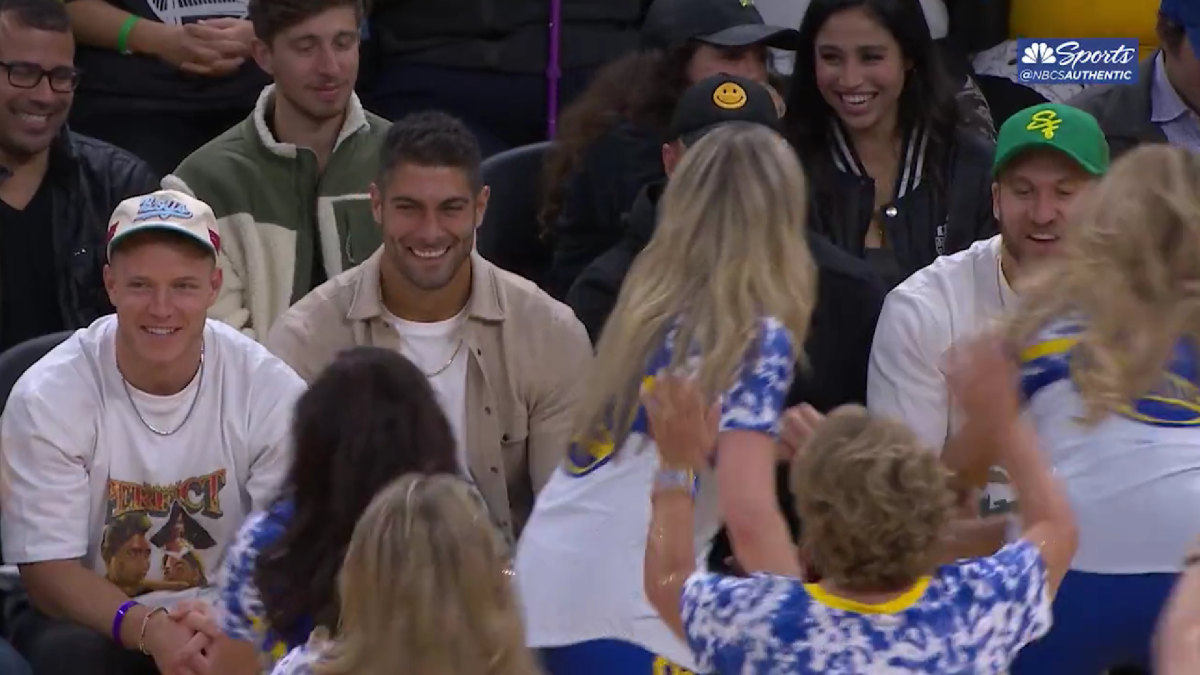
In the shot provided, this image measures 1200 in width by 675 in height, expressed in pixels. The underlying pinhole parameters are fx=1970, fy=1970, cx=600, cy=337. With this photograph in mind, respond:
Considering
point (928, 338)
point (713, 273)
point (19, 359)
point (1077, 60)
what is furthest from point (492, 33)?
→ point (713, 273)

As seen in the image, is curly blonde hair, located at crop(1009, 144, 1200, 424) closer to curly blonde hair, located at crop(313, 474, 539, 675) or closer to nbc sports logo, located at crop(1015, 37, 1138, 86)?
curly blonde hair, located at crop(313, 474, 539, 675)

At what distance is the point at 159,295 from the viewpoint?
12.7ft

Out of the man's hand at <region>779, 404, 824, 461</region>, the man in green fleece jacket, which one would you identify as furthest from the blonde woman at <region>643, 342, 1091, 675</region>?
the man in green fleece jacket

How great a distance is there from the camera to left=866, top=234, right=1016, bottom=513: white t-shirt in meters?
3.96

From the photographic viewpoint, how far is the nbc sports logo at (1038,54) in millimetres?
5734

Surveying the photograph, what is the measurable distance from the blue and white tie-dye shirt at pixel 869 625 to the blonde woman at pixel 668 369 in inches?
14.6

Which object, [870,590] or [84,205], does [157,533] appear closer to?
[84,205]

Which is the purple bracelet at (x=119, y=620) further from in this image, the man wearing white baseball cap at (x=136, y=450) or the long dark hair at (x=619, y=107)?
the long dark hair at (x=619, y=107)

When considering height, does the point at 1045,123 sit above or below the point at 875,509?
above

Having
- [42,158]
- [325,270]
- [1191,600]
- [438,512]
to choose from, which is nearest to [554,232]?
[325,270]

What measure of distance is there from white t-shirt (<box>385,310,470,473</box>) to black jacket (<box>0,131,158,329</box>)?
0.93 metres

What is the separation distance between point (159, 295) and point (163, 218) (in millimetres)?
156

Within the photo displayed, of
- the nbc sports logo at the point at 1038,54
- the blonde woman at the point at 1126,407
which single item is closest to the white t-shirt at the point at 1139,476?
the blonde woman at the point at 1126,407

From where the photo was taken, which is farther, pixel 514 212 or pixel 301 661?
pixel 514 212
